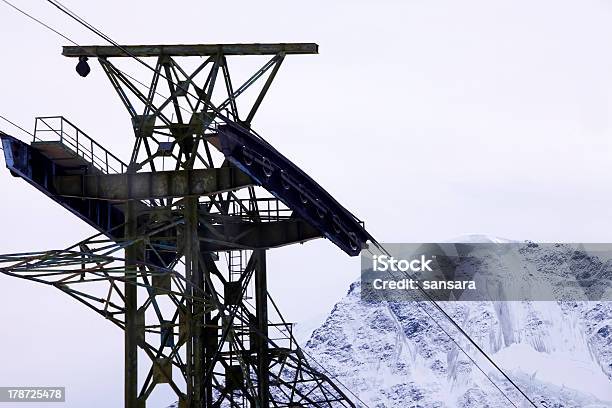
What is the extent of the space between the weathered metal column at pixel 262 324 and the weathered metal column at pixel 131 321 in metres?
5.65

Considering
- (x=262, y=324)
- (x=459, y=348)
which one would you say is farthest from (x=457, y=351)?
(x=262, y=324)

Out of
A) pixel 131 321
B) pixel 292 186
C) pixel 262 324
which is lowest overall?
pixel 131 321

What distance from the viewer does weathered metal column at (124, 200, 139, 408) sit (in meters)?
47.3

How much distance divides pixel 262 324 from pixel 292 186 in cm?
798

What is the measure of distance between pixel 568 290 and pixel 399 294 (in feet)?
50.5

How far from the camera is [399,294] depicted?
495ft

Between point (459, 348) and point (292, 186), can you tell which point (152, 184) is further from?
point (459, 348)

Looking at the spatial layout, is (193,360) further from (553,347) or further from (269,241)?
(553,347)

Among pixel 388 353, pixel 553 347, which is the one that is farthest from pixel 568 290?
pixel 388 353

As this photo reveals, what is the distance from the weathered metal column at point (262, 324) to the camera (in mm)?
52406

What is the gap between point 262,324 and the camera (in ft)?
174

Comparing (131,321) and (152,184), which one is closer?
(152,184)

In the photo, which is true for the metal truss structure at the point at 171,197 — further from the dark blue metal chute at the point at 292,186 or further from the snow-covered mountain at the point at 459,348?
the snow-covered mountain at the point at 459,348

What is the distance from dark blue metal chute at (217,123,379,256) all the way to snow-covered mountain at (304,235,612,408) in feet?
252
